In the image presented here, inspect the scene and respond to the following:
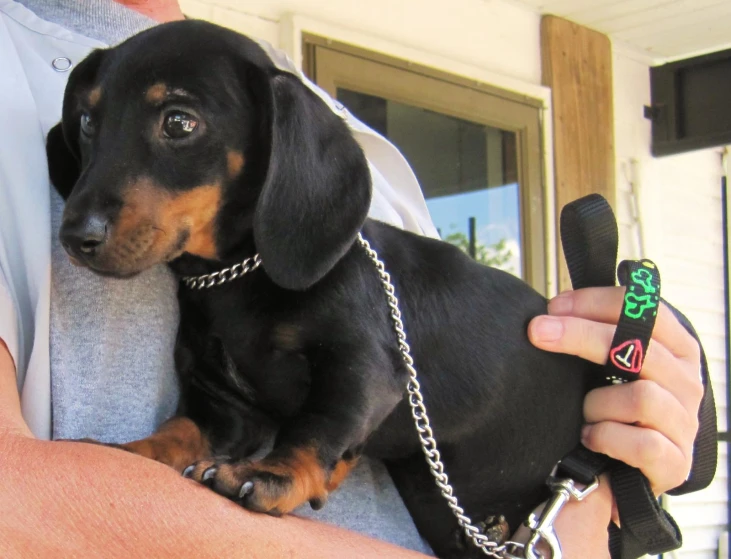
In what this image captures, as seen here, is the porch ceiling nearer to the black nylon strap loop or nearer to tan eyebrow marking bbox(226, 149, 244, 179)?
the black nylon strap loop

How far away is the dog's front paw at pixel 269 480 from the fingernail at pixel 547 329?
0.55 metres

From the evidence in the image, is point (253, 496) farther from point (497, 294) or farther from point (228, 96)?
point (497, 294)

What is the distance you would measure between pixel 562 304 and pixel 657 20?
359 centimetres

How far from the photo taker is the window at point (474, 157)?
3.95 metres

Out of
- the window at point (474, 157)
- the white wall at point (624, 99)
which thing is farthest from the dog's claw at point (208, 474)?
the window at point (474, 157)

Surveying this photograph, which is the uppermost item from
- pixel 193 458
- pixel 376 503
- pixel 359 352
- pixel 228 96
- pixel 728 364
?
pixel 228 96

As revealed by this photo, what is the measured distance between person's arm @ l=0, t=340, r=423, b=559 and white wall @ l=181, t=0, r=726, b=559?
2614mm

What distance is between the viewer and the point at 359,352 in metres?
1.24

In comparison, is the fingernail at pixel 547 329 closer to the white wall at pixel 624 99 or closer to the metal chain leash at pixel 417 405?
the metal chain leash at pixel 417 405

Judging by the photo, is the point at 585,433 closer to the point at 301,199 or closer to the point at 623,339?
the point at 623,339

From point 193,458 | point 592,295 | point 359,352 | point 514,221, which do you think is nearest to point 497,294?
point 592,295

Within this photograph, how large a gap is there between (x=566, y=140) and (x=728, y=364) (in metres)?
2.22

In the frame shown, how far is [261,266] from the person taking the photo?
51.2 inches

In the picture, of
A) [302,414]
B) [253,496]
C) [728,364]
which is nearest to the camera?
[253,496]
